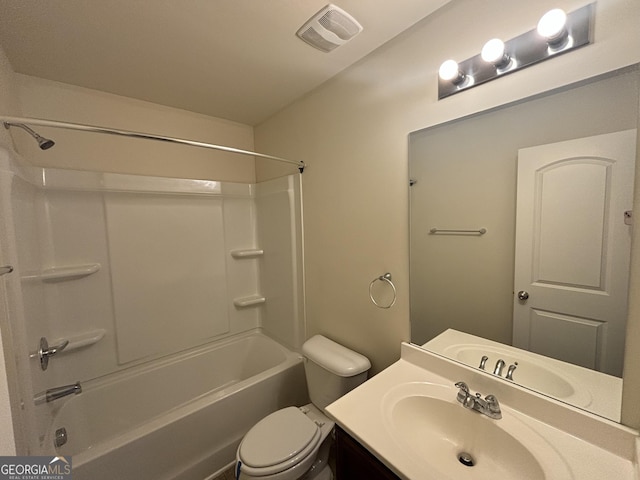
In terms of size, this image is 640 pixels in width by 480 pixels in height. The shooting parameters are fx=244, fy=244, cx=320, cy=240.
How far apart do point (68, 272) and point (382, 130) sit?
1.98m

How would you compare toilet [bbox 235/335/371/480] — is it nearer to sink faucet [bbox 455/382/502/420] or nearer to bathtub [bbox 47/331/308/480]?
bathtub [bbox 47/331/308/480]

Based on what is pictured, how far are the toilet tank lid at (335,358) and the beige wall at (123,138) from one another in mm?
1584

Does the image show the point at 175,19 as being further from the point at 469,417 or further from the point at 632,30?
the point at 469,417

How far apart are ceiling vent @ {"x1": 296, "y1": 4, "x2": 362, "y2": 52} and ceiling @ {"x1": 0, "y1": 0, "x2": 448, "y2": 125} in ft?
0.09

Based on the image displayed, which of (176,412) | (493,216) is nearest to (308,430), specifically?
(176,412)

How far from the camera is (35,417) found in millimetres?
1067

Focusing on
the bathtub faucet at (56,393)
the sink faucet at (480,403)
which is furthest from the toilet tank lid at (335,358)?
the bathtub faucet at (56,393)

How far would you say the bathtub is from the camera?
116 centimetres

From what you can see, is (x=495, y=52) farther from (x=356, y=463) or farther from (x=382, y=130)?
(x=356, y=463)

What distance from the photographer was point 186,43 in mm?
1192

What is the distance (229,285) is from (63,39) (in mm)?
1740

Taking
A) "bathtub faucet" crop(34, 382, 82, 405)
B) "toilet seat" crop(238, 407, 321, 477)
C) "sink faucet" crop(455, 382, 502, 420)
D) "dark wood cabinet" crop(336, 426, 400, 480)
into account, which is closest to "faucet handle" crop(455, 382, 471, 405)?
"sink faucet" crop(455, 382, 502, 420)

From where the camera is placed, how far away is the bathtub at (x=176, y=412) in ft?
3.81

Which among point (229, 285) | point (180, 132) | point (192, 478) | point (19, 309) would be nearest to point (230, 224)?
point (229, 285)
